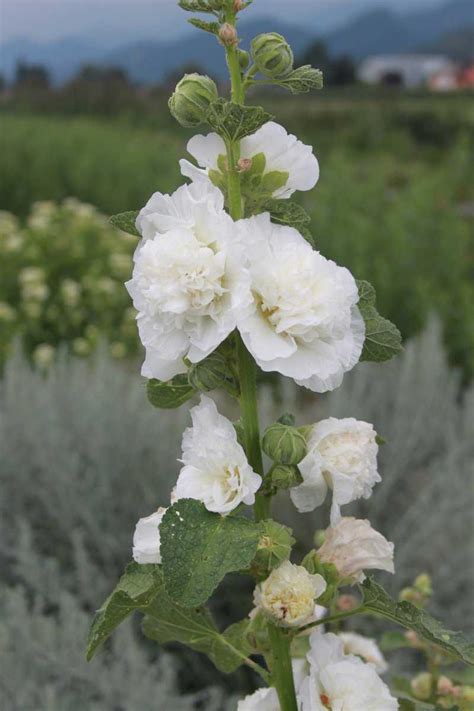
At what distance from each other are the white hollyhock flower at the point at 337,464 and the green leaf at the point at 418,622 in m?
0.06

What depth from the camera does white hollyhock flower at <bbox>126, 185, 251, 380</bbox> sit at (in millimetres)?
591

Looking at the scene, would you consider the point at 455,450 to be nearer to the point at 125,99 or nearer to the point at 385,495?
the point at 385,495

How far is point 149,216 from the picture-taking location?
62cm

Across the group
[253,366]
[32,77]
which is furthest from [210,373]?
[32,77]

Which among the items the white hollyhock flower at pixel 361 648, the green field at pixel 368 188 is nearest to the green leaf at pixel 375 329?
the white hollyhock flower at pixel 361 648

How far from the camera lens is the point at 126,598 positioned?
2.18ft

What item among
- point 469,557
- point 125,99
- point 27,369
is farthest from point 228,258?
point 125,99

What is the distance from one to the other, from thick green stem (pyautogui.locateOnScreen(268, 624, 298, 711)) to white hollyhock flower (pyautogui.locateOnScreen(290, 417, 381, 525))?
0.33 feet

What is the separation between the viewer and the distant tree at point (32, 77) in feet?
41.3

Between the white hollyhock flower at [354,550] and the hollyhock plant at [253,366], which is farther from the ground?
the hollyhock plant at [253,366]

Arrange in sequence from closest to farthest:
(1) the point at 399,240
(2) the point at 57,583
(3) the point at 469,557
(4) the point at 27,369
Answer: (2) the point at 57,583 → (3) the point at 469,557 → (4) the point at 27,369 → (1) the point at 399,240

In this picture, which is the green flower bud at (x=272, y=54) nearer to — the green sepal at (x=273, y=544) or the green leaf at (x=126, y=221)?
the green leaf at (x=126, y=221)

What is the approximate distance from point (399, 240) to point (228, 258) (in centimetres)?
339

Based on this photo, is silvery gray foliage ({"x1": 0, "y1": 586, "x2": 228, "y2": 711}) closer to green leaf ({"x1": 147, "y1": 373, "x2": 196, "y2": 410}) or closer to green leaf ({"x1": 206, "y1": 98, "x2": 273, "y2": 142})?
green leaf ({"x1": 147, "y1": 373, "x2": 196, "y2": 410})
